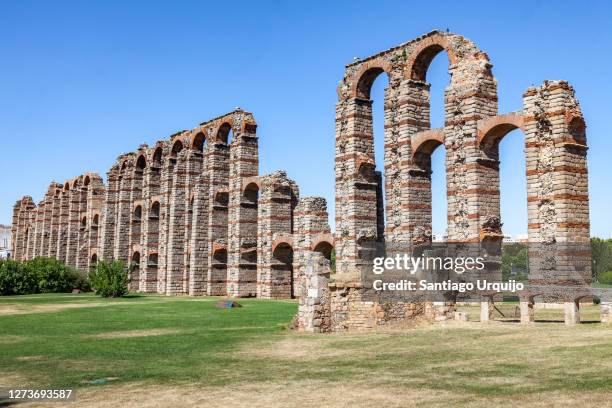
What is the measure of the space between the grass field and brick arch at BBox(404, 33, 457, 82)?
1321cm

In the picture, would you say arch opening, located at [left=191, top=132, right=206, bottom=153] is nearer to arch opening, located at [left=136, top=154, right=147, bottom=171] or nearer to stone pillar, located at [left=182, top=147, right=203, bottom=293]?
stone pillar, located at [left=182, top=147, right=203, bottom=293]

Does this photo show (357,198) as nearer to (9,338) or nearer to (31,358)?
(9,338)

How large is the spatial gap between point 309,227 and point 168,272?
14.4m

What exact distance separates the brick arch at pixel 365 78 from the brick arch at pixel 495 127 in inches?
292

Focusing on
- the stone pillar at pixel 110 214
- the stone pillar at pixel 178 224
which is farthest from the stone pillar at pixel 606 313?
the stone pillar at pixel 110 214

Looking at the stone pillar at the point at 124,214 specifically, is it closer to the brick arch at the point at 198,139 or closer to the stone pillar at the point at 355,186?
the brick arch at the point at 198,139

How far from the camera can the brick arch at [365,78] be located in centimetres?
2977

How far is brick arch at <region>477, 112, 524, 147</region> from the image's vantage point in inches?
898

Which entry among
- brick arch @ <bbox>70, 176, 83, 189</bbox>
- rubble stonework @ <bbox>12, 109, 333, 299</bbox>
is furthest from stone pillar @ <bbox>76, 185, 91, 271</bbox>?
brick arch @ <bbox>70, 176, 83, 189</bbox>

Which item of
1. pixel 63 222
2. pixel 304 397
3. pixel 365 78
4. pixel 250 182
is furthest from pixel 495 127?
pixel 63 222

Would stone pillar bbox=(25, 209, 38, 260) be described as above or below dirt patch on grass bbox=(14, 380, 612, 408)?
above

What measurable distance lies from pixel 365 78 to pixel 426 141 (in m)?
5.50

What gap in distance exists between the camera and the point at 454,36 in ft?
83.7

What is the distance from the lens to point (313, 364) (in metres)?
10.6
